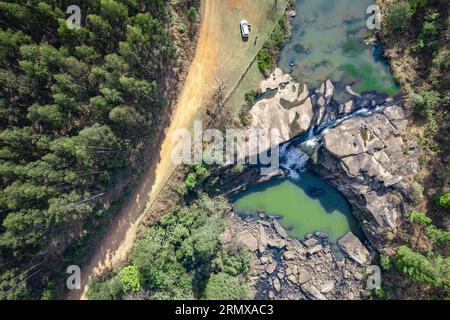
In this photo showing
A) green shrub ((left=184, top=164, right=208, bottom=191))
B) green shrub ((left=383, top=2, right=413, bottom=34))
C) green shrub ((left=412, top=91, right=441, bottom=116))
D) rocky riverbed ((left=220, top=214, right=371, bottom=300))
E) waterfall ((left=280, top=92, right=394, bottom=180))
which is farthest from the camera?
rocky riverbed ((left=220, top=214, right=371, bottom=300))

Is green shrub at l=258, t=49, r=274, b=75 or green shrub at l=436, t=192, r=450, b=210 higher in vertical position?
green shrub at l=258, t=49, r=274, b=75

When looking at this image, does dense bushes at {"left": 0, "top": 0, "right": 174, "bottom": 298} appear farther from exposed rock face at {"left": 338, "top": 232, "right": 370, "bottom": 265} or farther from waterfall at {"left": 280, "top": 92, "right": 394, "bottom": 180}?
exposed rock face at {"left": 338, "top": 232, "right": 370, "bottom": 265}

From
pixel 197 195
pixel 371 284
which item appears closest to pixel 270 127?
pixel 197 195

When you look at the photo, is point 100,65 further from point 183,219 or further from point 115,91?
point 183,219

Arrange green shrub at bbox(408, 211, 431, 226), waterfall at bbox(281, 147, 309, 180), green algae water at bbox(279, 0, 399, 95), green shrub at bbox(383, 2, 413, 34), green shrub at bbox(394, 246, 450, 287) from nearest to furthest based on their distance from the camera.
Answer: green shrub at bbox(394, 246, 450, 287), green shrub at bbox(408, 211, 431, 226), green shrub at bbox(383, 2, 413, 34), green algae water at bbox(279, 0, 399, 95), waterfall at bbox(281, 147, 309, 180)

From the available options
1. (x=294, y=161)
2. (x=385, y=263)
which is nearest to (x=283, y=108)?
(x=294, y=161)

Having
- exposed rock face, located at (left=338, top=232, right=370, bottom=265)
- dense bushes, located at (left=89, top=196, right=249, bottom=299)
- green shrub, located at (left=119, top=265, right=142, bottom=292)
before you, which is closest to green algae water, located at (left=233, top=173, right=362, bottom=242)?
exposed rock face, located at (left=338, top=232, right=370, bottom=265)

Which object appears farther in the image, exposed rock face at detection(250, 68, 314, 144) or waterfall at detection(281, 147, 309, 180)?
waterfall at detection(281, 147, 309, 180)
